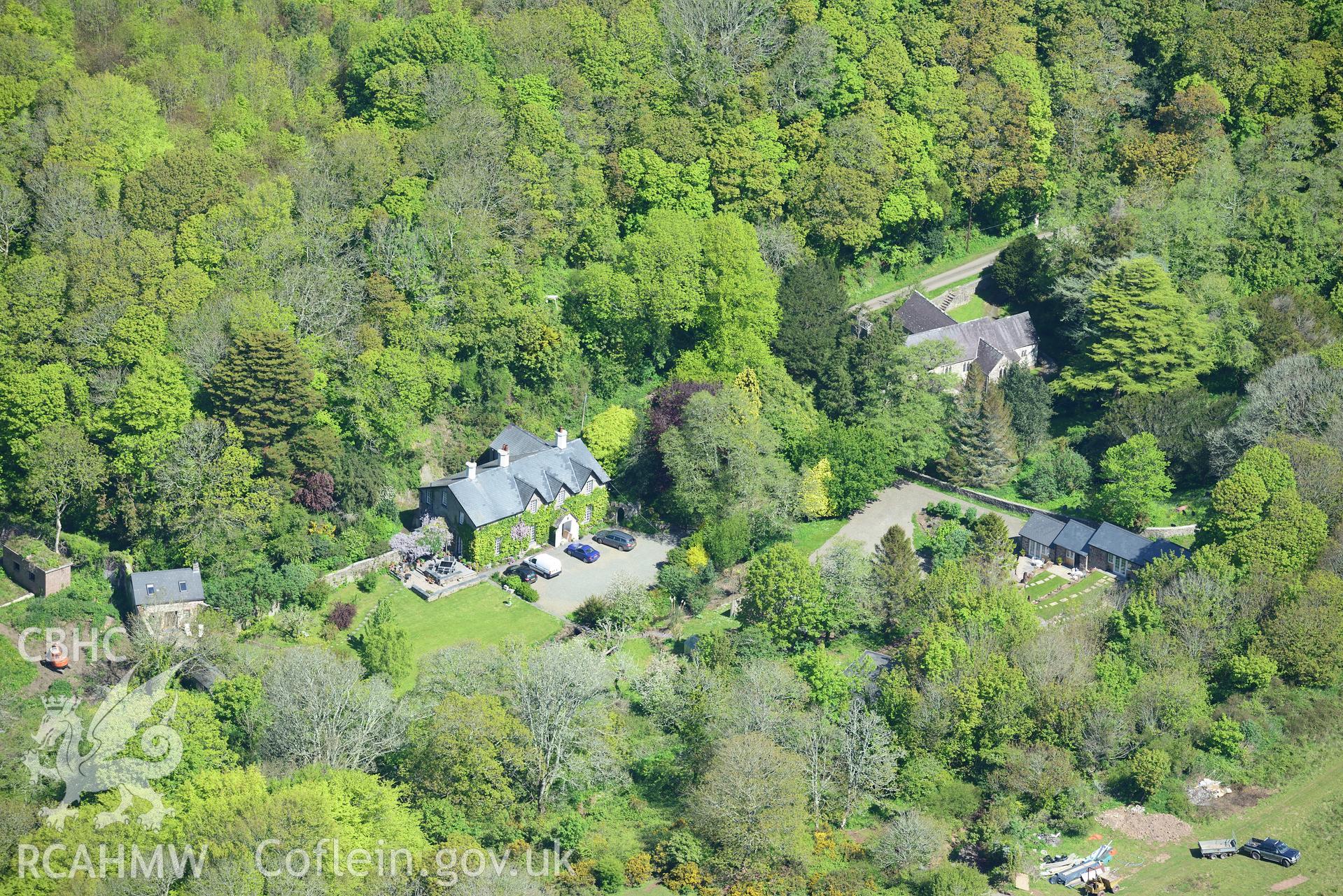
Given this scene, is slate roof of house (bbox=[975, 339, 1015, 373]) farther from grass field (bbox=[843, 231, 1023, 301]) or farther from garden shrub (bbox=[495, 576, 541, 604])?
garden shrub (bbox=[495, 576, 541, 604])

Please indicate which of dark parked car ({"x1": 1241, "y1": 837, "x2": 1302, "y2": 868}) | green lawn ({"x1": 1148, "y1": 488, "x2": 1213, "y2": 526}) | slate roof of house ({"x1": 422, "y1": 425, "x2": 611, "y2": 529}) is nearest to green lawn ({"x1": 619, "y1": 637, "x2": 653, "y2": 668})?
slate roof of house ({"x1": 422, "y1": 425, "x2": 611, "y2": 529})

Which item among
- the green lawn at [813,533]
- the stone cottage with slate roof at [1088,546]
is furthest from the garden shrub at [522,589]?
the stone cottage with slate roof at [1088,546]

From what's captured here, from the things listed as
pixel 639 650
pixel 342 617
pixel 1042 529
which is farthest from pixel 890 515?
pixel 342 617

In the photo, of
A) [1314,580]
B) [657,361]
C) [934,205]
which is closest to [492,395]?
[657,361]

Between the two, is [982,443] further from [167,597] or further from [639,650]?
[167,597]

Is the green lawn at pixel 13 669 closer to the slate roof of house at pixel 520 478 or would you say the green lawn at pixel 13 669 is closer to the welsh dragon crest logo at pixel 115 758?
the welsh dragon crest logo at pixel 115 758

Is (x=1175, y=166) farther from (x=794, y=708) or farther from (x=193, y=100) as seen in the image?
(x=193, y=100)
